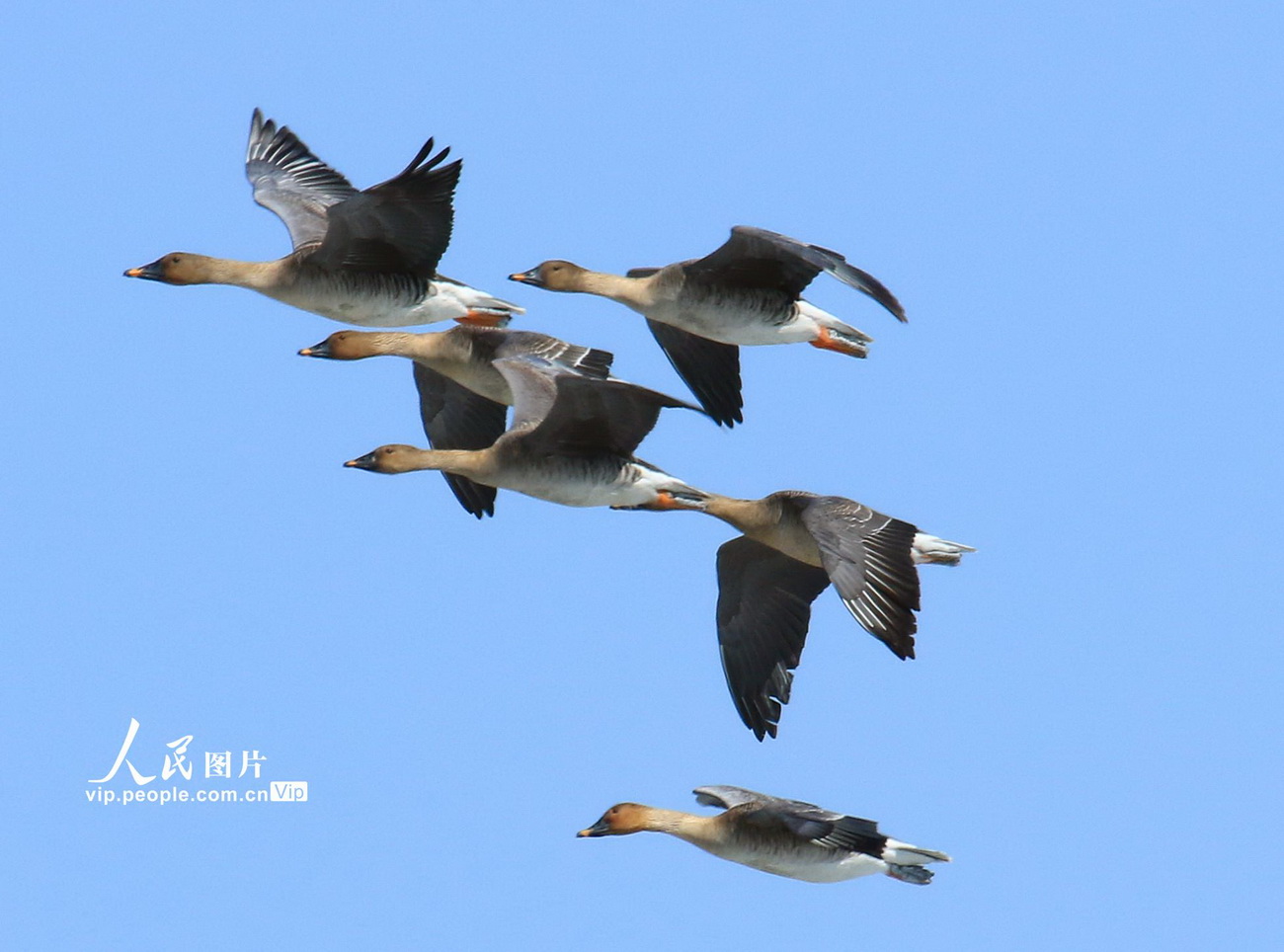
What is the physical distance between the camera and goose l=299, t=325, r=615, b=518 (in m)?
22.6

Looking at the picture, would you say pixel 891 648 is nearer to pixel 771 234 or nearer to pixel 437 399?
pixel 771 234

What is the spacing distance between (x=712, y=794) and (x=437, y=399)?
6.29 m

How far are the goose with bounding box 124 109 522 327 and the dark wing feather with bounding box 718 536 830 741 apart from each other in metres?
3.24

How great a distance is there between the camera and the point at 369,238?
71.8ft

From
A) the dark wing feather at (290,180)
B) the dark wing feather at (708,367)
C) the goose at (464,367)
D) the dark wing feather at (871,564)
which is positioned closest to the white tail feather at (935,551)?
the dark wing feather at (871,564)

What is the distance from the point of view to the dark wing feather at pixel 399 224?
21391 mm

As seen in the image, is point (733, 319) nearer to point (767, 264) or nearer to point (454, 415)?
point (767, 264)

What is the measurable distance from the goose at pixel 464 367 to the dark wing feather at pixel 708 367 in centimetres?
177

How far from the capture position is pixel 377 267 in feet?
72.4

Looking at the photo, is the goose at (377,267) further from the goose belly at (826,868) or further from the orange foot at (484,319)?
the goose belly at (826,868)

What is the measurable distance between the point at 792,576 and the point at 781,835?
3031 millimetres

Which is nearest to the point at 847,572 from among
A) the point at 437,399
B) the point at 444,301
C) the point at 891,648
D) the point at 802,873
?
the point at 891,648

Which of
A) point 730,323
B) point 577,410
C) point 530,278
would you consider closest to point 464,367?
point 530,278

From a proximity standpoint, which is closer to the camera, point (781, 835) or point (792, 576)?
point (781, 835)
